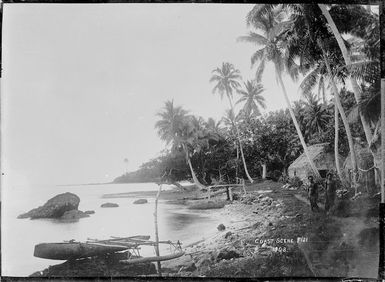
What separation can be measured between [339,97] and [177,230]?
10.1 feet

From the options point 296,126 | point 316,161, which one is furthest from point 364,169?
point 296,126

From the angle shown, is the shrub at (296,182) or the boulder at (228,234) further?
the shrub at (296,182)

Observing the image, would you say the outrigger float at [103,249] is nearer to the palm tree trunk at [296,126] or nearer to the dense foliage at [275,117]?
the dense foliage at [275,117]

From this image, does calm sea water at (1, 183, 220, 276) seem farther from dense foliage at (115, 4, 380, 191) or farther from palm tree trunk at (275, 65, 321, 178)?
palm tree trunk at (275, 65, 321, 178)

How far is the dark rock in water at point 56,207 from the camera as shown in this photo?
468 cm

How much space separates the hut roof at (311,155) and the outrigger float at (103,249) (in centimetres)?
207

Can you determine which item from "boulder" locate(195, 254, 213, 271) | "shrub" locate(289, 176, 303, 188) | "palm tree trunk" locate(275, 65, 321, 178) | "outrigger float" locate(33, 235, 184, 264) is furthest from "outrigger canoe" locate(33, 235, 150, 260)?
"palm tree trunk" locate(275, 65, 321, 178)

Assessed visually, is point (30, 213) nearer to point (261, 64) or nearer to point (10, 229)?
point (10, 229)

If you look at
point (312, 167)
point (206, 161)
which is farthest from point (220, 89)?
point (312, 167)

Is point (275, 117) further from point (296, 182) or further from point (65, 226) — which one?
point (65, 226)

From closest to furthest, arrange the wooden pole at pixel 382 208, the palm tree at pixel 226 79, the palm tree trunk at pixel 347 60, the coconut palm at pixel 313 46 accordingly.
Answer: the wooden pole at pixel 382 208
the palm tree at pixel 226 79
the palm tree trunk at pixel 347 60
the coconut palm at pixel 313 46

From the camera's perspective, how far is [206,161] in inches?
192

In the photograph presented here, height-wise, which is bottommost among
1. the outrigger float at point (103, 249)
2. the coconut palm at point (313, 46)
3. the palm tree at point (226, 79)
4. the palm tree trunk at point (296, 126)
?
the outrigger float at point (103, 249)

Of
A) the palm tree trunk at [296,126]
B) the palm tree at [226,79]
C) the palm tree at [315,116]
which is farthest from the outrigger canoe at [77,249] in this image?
the palm tree at [315,116]
